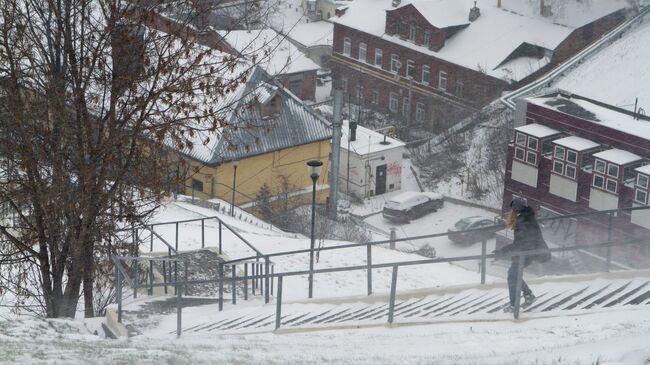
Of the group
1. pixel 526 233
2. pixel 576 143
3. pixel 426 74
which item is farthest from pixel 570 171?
pixel 526 233

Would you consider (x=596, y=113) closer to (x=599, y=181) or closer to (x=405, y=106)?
(x=599, y=181)

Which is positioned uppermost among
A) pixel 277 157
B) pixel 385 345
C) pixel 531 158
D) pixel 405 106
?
pixel 385 345

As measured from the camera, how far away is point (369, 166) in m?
42.8

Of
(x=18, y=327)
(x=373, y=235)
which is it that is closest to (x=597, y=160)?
(x=373, y=235)

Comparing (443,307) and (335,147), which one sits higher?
(443,307)

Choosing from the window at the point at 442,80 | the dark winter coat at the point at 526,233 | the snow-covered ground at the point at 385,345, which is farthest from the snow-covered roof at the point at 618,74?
the snow-covered ground at the point at 385,345

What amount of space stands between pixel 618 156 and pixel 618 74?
16.3 metres

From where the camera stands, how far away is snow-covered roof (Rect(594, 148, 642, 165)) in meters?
31.6

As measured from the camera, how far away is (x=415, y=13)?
2125 inches

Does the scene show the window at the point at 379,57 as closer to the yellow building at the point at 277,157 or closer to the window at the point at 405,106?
the window at the point at 405,106

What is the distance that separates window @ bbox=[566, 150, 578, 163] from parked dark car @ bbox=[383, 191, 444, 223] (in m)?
7.27

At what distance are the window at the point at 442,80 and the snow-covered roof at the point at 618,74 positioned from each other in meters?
6.37

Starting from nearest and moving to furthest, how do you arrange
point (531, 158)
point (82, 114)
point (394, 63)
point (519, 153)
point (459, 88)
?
point (82, 114) → point (531, 158) → point (519, 153) → point (459, 88) → point (394, 63)

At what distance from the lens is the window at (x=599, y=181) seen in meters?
32.4
